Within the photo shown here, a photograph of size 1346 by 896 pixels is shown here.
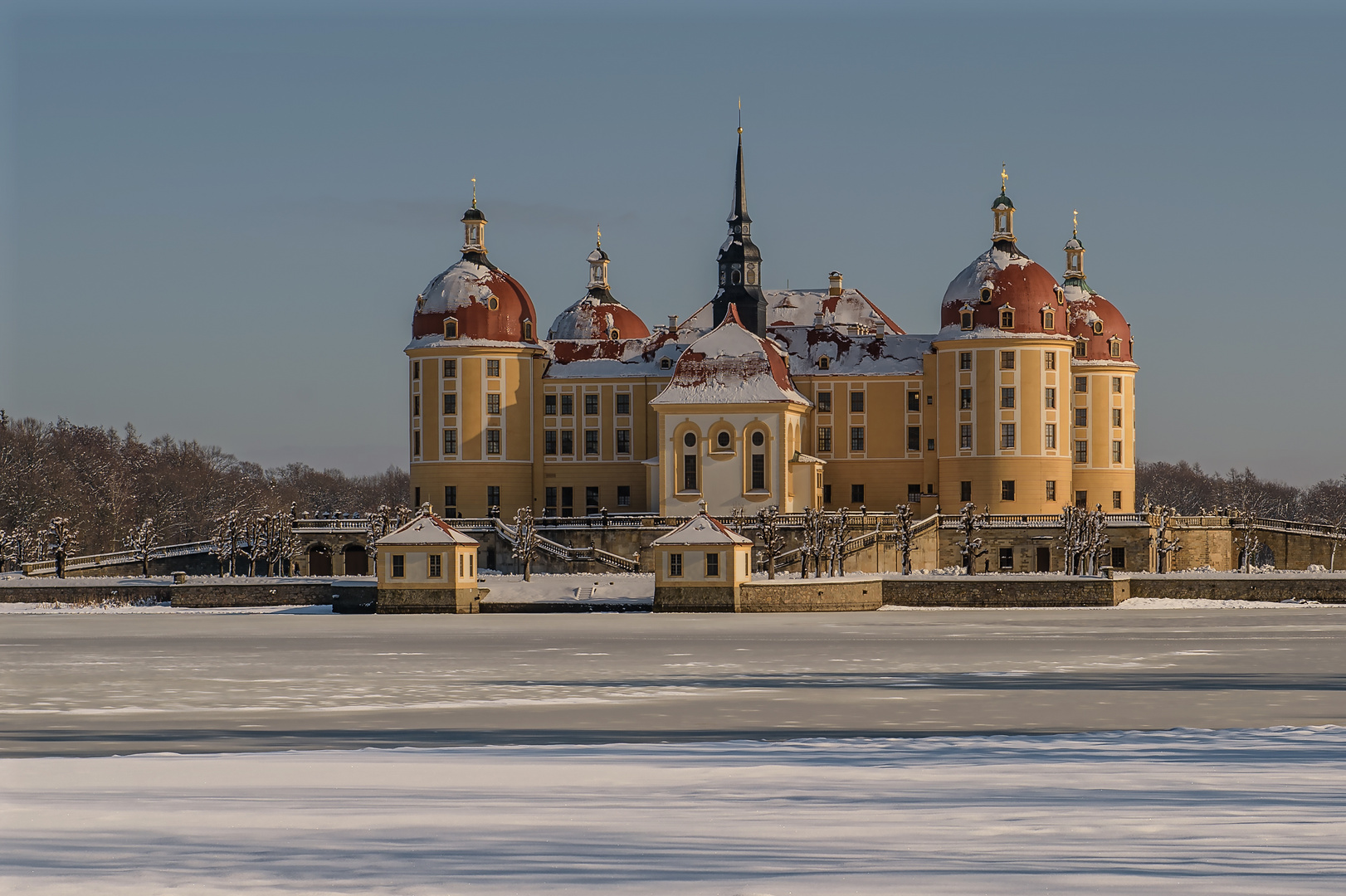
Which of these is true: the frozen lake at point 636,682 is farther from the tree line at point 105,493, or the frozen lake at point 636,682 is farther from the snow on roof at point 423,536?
the tree line at point 105,493

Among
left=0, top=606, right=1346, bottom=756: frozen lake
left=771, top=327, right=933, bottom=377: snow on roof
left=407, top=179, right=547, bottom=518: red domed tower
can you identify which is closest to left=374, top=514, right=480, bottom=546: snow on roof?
left=0, top=606, right=1346, bottom=756: frozen lake

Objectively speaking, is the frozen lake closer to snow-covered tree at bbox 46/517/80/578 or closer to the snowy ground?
the snowy ground

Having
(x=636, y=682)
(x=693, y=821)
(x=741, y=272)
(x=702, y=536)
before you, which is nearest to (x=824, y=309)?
(x=741, y=272)

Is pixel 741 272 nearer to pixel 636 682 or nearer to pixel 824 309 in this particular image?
pixel 824 309

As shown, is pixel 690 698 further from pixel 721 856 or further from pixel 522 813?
pixel 721 856

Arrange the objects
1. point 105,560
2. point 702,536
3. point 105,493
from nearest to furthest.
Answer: point 702,536
point 105,560
point 105,493

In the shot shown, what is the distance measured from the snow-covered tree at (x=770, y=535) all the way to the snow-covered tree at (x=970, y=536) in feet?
24.0

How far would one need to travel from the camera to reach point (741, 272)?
84.3 metres

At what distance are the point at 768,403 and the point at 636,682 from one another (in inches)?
1797

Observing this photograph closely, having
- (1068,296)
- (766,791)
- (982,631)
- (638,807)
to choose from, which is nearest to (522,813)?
(638,807)

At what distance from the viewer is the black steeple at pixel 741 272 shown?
83.9 metres

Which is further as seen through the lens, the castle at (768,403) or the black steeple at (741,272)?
the black steeple at (741,272)

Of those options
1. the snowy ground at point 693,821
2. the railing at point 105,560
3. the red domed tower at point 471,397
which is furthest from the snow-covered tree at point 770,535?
the snowy ground at point 693,821

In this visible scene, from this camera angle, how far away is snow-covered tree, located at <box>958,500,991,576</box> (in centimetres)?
6594
